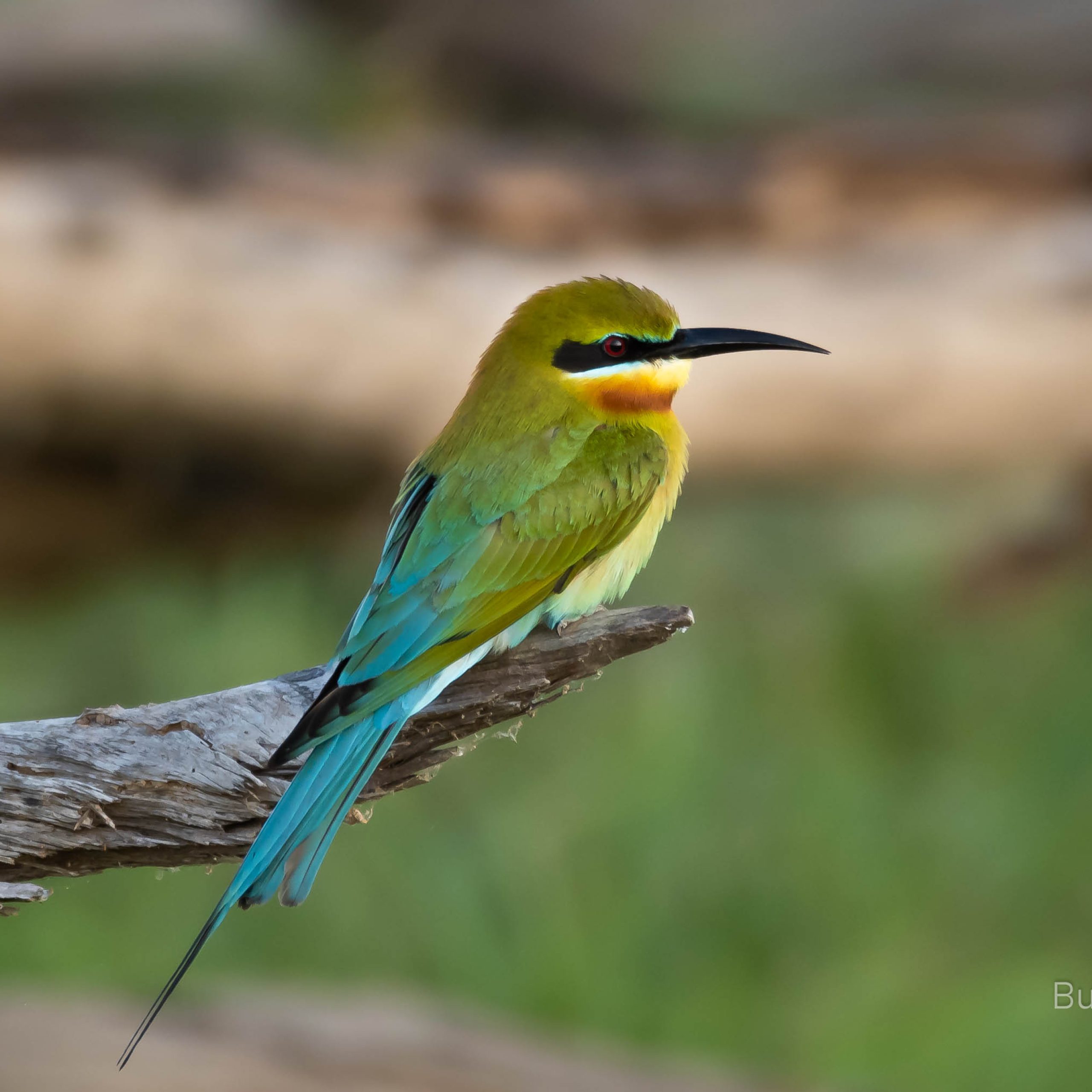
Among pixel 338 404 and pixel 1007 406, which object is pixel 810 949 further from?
pixel 338 404

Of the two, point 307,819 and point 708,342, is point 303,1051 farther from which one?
point 708,342

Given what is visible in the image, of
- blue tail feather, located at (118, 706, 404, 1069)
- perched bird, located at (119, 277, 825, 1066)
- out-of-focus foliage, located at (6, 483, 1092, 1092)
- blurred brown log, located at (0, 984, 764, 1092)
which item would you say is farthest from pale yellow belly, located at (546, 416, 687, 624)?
out-of-focus foliage, located at (6, 483, 1092, 1092)

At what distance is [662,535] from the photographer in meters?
3.98

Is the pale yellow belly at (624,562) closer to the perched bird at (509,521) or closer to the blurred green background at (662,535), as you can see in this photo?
the perched bird at (509,521)

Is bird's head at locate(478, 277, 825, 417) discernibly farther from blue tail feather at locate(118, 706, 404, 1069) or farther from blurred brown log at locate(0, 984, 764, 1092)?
blurred brown log at locate(0, 984, 764, 1092)

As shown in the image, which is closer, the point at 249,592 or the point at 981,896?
the point at 981,896

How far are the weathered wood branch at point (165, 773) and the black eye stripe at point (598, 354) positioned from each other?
0.31 metres

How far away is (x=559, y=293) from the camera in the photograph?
1553 millimetres

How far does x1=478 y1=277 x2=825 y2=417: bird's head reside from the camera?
1.52 m

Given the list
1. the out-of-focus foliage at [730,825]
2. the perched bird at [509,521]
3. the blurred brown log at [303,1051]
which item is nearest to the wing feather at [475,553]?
the perched bird at [509,521]

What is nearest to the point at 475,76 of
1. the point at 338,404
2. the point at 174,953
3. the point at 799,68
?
the point at 799,68

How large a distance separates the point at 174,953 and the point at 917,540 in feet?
7.66

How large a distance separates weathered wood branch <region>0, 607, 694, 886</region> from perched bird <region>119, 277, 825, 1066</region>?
0.08 metres

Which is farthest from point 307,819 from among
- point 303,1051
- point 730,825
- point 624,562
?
point 730,825
